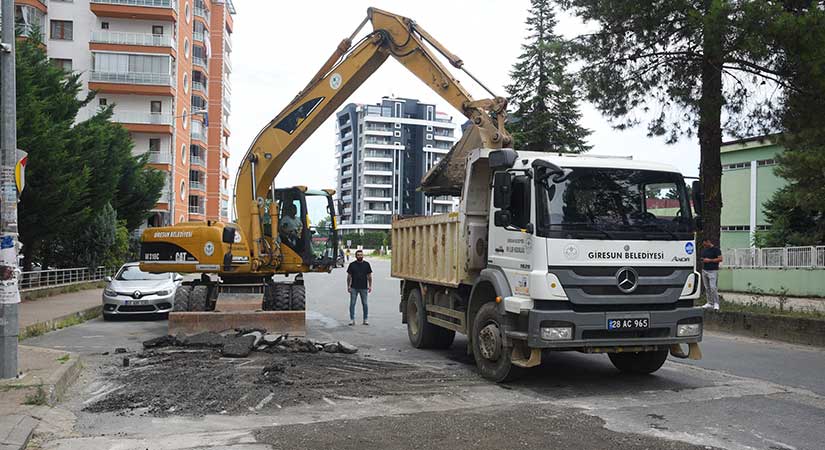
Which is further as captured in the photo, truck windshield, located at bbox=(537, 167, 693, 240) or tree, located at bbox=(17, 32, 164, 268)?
tree, located at bbox=(17, 32, 164, 268)

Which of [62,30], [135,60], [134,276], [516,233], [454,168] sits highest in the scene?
[62,30]

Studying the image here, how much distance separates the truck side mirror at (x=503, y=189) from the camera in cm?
928

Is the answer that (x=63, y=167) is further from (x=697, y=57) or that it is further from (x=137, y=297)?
(x=697, y=57)

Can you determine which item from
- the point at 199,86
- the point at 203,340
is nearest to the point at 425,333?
the point at 203,340

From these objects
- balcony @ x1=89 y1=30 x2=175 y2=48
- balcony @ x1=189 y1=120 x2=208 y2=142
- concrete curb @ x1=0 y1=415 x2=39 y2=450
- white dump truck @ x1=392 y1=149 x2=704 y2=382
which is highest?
balcony @ x1=89 y1=30 x2=175 y2=48

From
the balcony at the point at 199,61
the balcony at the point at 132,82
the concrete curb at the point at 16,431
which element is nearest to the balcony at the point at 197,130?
the balcony at the point at 199,61

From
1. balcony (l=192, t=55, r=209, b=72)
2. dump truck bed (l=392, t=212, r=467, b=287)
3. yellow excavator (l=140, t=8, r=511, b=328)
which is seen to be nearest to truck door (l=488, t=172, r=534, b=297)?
dump truck bed (l=392, t=212, r=467, b=287)

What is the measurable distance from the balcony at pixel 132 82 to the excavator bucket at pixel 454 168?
39995mm

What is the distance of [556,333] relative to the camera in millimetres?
8594

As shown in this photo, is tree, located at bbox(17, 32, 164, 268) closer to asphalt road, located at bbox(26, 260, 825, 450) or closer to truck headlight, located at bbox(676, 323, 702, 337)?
asphalt road, located at bbox(26, 260, 825, 450)

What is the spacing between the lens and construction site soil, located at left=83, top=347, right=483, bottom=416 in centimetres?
822

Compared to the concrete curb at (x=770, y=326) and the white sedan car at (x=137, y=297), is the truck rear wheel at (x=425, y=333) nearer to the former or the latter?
the concrete curb at (x=770, y=326)

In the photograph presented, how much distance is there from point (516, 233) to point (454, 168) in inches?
121

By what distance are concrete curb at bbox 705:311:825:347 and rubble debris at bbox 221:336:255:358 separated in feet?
33.3
